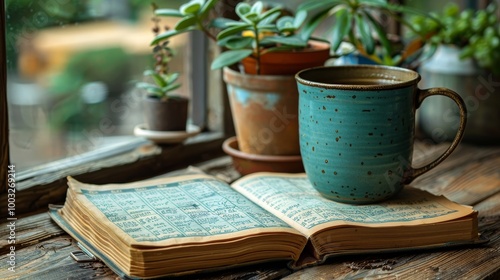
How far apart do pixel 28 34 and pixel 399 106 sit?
0.62 metres

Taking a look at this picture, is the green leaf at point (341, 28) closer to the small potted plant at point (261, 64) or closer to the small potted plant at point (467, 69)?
the small potted plant at point (261, 64)

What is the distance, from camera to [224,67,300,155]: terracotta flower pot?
1.16 m

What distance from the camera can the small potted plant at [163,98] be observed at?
49.2 inches

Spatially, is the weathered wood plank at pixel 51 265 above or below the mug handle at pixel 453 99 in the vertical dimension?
below

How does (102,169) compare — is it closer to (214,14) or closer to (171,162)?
(171,162)

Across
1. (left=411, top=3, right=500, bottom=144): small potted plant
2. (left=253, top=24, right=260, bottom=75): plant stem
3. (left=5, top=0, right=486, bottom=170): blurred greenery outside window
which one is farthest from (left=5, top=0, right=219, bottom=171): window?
(left=411, top=3, right=500, bottom=144): small potted plant

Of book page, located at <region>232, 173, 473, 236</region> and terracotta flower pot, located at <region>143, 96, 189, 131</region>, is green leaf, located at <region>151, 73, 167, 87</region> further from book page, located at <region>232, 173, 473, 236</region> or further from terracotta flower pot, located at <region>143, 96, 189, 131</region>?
book page, located at <region>232, 173, 473, 236</region>

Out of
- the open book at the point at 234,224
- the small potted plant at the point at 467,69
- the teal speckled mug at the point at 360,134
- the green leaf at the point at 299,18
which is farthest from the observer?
the small potted plant at the point at 467,69

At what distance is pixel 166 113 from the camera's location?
127cm

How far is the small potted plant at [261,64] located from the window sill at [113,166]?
6.6 inches

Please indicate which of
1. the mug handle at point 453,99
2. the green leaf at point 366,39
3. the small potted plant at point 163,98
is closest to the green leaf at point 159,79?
the small potted plant at point 163,98

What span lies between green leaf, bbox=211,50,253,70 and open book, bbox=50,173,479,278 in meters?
0.19

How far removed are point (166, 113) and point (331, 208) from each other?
0.41 meters

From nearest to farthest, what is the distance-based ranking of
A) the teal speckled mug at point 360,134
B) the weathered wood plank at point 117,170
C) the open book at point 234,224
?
the open book at point 234,224 → the teal speckled mug at point 360,134 → the weathered wood plank at point 117,170
